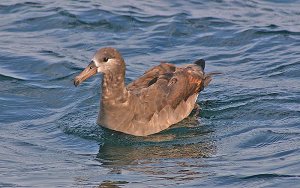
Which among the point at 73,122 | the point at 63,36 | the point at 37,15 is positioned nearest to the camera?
the point at 73,122

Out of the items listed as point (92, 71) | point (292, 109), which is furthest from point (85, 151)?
point (292, 109)

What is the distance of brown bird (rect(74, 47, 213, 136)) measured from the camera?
12695 millimetres

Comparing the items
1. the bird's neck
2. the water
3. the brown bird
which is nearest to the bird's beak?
the brown bird

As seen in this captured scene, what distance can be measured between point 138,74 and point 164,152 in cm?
428

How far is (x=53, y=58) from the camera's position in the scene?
55.2ft

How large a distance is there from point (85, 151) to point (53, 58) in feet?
16.2

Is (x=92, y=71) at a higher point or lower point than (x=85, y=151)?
higher

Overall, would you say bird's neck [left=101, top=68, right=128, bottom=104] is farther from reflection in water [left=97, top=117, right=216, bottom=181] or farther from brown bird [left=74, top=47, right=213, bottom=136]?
reflection in water [left=97, top=117, right=216, bottom=181]

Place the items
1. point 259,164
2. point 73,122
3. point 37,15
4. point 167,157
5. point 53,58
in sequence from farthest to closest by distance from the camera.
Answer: point 37,15
point 53,58
point 73,122
point 167,157
point 259,164

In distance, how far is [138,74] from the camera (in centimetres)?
1606

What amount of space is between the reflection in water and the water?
14 millimetres

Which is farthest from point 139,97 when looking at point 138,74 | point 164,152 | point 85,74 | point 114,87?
point 138,74

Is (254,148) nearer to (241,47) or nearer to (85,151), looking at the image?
(85,151)

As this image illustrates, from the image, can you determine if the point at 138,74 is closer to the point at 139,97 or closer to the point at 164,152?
the point at 139,97
